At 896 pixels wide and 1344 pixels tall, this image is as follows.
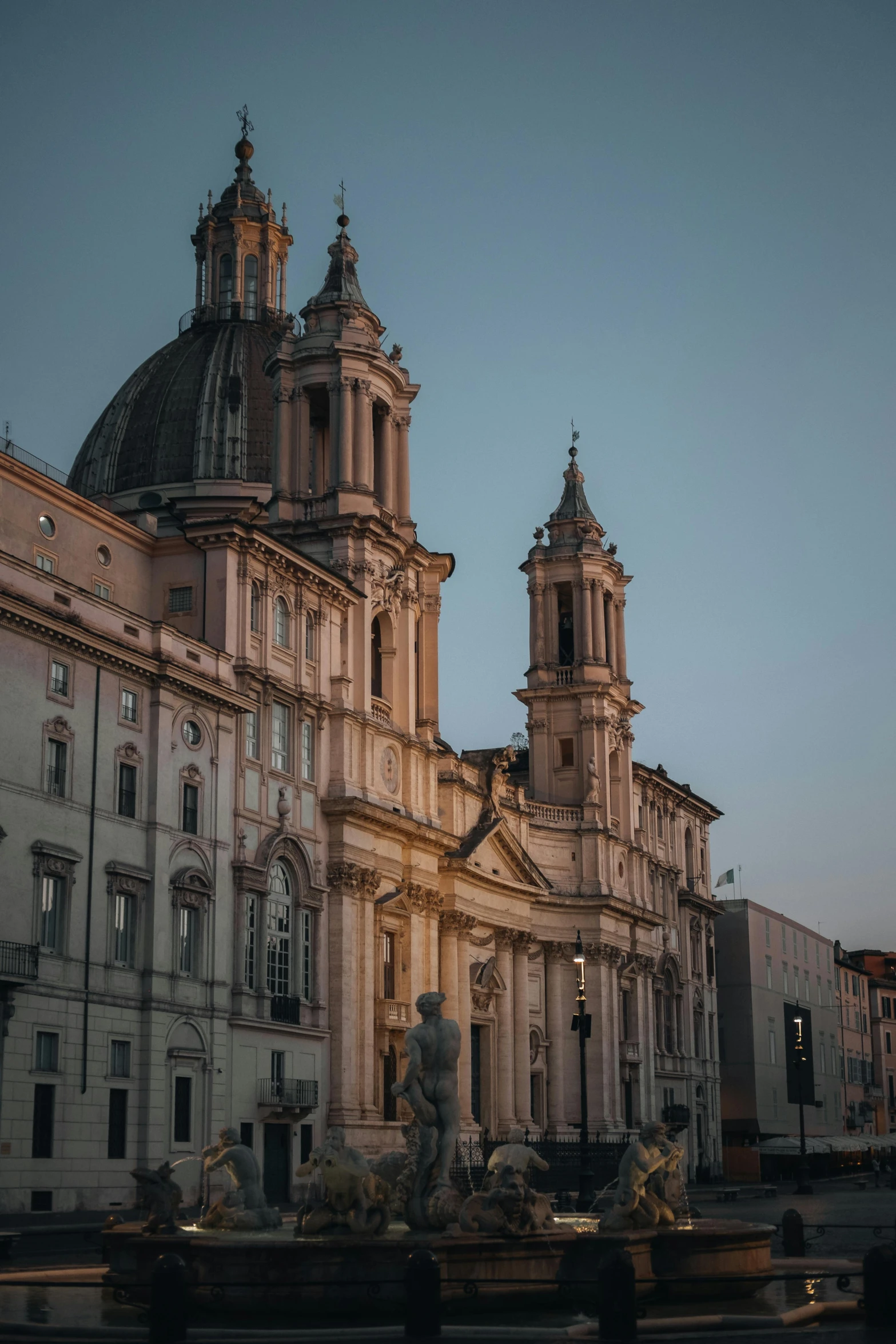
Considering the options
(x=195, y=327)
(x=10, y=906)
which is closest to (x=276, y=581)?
(x=10, y=906)

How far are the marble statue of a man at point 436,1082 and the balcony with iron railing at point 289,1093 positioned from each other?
27.5 metres

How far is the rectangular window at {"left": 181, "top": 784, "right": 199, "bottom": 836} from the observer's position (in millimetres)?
47000

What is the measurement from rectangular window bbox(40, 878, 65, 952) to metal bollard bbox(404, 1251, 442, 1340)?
2504 centimetres

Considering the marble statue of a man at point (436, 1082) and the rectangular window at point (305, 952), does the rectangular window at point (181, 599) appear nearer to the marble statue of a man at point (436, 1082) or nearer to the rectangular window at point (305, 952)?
the rectangular window at point (305, 952)

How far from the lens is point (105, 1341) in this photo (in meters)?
16.7

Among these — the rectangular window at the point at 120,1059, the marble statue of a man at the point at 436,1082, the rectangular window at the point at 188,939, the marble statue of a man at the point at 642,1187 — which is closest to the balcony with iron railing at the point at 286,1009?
the rectangular window at the point at 188,939

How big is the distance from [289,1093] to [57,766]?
46.2ft

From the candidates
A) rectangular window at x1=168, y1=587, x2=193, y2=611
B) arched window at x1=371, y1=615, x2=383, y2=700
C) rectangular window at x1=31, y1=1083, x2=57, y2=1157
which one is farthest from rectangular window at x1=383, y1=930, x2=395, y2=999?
rectangular window at x1=31, y1=1083, x2=57, y2=1157

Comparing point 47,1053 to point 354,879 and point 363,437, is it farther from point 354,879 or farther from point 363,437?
point 363,437

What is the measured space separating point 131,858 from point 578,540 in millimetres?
43793

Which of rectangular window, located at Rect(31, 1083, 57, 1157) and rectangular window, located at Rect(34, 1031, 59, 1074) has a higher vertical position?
rectangular window, located at Rect(34, 1031, 59, 1074)

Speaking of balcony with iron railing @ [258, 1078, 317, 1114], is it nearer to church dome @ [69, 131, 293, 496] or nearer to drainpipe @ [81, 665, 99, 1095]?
drainpipe @ [81, 665, 99, 1095]

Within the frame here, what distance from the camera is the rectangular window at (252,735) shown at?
2003 inches

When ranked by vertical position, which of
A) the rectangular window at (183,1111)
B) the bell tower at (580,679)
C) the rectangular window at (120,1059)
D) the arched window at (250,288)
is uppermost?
the arched window at (250,288)
